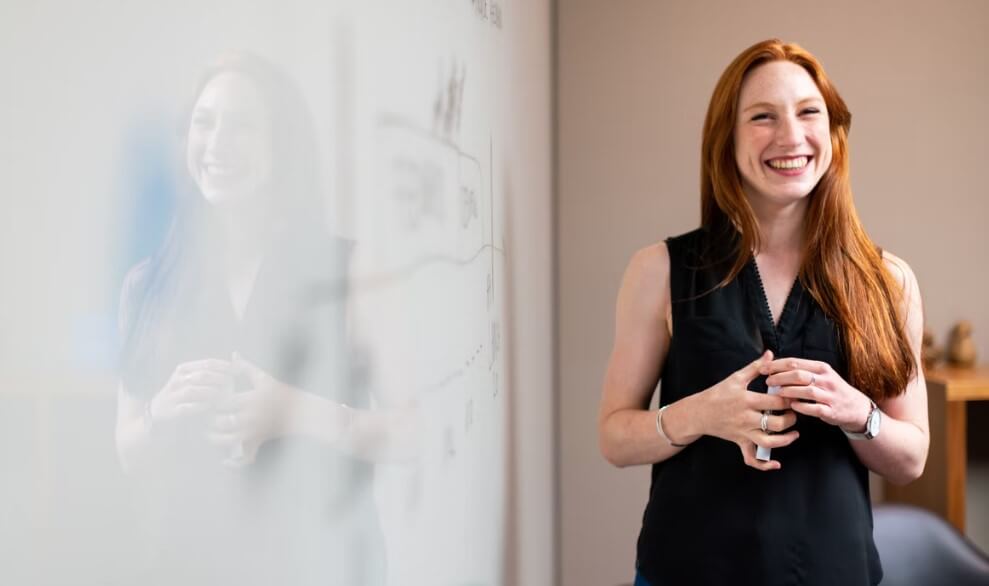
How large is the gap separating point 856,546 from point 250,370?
4.27ft

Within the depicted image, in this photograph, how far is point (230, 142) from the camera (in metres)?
0.44

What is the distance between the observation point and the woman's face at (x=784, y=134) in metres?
1.52

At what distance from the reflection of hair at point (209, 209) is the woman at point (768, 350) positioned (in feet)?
3.24

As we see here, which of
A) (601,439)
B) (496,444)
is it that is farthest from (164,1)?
(601,439)

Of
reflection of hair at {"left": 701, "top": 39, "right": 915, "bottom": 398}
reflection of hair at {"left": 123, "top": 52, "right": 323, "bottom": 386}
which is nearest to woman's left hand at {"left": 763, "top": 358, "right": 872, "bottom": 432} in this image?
reflection of hair at {"left": 701, "top": 39, "right": 915, "bottom": 398}

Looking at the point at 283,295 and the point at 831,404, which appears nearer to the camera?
the point at 283,295

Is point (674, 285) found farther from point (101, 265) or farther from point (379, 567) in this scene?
point (101, 265)

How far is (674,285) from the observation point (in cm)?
157

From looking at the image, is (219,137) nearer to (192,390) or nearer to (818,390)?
(192,390)

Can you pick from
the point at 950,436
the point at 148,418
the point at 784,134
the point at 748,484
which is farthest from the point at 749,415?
the point at 950,436

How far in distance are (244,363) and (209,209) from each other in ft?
0.28

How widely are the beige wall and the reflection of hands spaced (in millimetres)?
2485

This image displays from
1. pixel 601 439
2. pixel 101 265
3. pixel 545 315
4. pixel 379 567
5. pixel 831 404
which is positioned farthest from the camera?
pixel 545 315

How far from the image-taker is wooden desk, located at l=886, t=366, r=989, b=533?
265 cm
